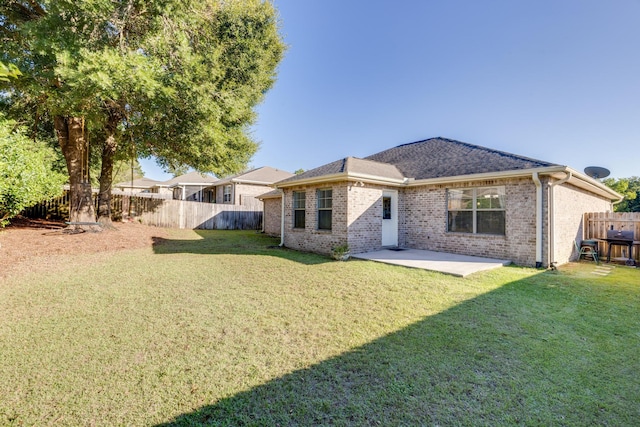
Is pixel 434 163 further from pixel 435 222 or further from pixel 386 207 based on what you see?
pixel 386 207

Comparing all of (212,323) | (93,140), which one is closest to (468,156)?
(212,323)

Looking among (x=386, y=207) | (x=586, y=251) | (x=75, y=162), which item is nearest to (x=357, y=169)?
(x=386, y=207)

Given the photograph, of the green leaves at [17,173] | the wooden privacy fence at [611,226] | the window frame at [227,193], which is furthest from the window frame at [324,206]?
the window frame at [227,193]

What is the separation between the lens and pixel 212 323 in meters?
4.10

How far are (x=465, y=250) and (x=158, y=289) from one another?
8816mm

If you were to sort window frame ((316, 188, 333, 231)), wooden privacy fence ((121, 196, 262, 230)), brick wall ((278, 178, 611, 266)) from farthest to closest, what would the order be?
wooden privacy fence ((121, 196, 262, 230)) < window frame ((316, 188, 333, 231)) < brick wall ((278, 178, 611, 266))

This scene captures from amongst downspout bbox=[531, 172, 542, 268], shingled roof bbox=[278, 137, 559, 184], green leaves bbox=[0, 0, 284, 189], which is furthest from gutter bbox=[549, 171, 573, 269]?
green leaves bbox=[0, 0, 284, 189]

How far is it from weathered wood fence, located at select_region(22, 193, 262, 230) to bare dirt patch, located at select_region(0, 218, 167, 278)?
1921 mm

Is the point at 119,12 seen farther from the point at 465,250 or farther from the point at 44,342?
the point at 465,250

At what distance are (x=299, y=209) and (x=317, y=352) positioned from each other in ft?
27.8

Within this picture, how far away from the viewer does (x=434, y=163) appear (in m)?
11.0

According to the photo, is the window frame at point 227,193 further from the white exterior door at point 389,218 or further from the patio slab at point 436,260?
the patio slab at point 436,260

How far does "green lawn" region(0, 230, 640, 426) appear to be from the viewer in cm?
239

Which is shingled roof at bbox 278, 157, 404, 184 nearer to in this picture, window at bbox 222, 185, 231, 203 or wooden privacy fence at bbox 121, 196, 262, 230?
wooden privacy fence at bbox 121, 196, 262, 230
